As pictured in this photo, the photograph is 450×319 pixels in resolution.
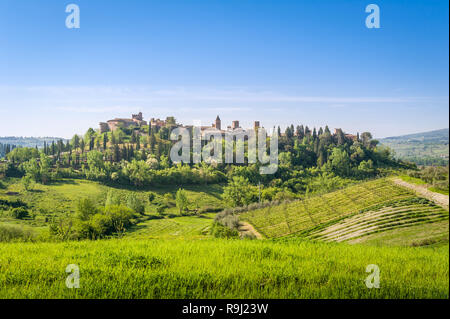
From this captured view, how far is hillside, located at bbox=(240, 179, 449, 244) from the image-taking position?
30.5 feet

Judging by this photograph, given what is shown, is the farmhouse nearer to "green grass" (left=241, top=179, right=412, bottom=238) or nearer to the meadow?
"green grass" (left=241, top=179, right=412, bottom=238)

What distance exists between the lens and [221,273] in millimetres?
4445

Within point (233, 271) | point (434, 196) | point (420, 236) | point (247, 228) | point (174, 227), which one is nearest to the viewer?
point (233, 271)

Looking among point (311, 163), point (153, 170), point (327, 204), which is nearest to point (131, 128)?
point (153, 170)

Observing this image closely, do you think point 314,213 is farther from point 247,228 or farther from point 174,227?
point 174,227

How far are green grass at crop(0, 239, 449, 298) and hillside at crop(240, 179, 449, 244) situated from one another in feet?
9.21

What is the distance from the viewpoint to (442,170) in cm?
539

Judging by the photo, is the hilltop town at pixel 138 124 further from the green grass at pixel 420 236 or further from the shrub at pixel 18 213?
the green grass at pixel 420 236

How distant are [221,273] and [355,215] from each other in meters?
20.8

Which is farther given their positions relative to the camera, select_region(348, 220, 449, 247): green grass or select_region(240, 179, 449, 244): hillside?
select_region(240, 179, 449, 244): hillside

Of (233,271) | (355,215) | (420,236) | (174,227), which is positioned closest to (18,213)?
(174,227)

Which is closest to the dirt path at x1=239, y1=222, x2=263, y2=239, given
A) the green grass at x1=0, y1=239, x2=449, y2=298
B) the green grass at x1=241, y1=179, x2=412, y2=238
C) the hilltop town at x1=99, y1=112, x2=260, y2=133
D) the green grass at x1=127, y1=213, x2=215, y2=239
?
the green grass at x1=241, y1=179, x2=412, y2=238

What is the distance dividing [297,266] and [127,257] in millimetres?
3444
